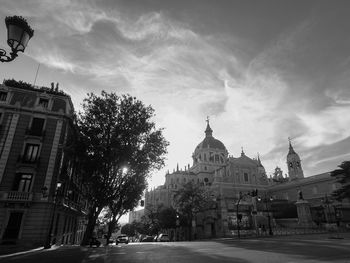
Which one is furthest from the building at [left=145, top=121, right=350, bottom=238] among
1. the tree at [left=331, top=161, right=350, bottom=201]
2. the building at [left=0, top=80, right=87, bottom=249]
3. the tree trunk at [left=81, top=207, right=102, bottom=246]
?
the building at [left=0, top=80, right=87, bottom=249]

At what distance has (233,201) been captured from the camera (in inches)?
1748

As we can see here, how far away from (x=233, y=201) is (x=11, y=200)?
33.9 m

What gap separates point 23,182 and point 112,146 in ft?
29.3

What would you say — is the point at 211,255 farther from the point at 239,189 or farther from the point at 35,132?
the point at 239,189

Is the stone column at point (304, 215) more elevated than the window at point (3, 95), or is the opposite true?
the window at point (3, 95)

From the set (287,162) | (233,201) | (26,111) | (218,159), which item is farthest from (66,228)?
(287,162)

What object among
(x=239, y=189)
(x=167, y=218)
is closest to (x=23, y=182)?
(x=167, y=218)

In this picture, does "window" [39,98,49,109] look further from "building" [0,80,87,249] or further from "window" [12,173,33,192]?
"window" [12,173,33,192]

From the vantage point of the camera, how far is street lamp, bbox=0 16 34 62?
5.75 meters

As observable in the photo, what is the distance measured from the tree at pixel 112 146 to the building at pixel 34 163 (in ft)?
10.3

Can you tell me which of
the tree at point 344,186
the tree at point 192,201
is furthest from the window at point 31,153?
the tree at point 344,186

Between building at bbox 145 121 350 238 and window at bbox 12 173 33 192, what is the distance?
24679 mm

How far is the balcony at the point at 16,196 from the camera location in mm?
22453

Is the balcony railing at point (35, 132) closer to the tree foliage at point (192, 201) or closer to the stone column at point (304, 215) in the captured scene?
the tree foliage at point (192, 201)
